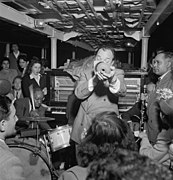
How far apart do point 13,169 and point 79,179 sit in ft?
1.08

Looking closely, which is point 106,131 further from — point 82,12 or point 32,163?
point 82,12

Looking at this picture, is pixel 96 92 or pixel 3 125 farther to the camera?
pixel 96 92

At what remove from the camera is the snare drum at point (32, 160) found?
9.11ft

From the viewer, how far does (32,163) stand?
2822 millimetres

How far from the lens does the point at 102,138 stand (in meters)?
1.36

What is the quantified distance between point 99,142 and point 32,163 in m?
1.64

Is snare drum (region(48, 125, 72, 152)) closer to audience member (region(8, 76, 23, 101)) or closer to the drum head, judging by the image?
the drum head

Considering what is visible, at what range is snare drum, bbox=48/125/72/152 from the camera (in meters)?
3.14

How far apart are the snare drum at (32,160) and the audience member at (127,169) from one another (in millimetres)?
2081

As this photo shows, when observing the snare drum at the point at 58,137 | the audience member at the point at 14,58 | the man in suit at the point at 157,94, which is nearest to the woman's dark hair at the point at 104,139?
the man in suit at the point at 157,94

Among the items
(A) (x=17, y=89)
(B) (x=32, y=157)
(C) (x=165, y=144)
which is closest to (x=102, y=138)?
(C) (x=165, y=144)

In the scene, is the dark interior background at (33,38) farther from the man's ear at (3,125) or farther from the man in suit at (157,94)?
the man's ear at (3,125)

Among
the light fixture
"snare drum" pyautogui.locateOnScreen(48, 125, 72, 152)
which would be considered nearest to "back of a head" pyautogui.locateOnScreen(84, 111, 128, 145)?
"snare drum" pyautogui.locateOnScreen(48, 125, 72, 152)

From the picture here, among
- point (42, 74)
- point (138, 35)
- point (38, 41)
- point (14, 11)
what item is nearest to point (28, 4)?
point (14, 11)
